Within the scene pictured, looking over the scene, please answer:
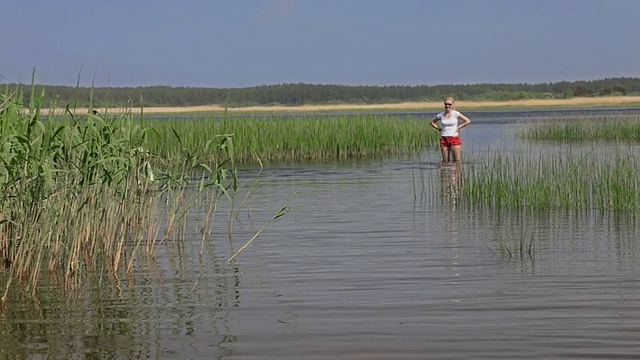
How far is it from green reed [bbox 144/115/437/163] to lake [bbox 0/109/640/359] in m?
11.8

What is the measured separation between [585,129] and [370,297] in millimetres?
24987

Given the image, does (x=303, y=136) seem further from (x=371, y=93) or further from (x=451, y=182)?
(x=371, y=93)

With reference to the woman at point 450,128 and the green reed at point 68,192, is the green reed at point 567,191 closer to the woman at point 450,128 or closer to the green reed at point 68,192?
the green reed at point 68,192

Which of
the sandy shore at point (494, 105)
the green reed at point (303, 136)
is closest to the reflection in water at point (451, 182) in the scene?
the green reed at point (303, 136)

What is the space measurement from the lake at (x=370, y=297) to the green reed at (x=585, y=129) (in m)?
19.1

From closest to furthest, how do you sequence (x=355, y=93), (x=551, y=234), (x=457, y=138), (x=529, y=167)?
(x=551, y=234)
(x=529, y=167)
(x=457, y=138)
(x=355, y=93)

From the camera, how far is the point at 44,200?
8547 millimetres

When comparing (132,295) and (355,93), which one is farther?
(355,93)

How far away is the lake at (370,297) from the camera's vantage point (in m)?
6.33

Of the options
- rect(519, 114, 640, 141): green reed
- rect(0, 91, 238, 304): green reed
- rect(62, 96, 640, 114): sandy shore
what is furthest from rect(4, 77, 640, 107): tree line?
rect(0, 91, 238, 304): green reed

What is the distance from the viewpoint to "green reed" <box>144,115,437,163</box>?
79.1ft

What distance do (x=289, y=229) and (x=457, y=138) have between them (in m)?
7.85

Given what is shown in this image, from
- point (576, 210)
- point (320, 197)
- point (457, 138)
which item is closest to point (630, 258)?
point (576, 210)

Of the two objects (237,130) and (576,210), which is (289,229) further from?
(237,130)
